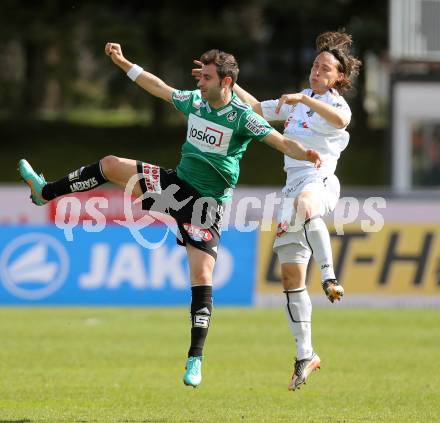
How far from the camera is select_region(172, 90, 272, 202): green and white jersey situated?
30.0 ft

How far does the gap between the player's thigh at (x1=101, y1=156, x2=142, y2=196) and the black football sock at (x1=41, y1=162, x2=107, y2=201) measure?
0.05 metres

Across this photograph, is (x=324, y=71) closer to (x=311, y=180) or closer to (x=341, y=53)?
(x=341, y=53)

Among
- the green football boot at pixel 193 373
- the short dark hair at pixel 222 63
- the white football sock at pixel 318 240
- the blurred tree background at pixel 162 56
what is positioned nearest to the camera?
the green football boot at pixel 193 373

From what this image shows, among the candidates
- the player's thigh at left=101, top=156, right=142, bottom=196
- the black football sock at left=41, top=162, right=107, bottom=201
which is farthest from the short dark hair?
the black football sock at left=41, top=162, right=107, bottom=201

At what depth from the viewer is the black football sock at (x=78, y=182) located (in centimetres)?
938

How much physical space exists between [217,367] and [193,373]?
3829 mm

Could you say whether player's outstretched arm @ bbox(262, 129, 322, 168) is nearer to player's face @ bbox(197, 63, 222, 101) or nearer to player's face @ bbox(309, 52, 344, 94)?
player's face @ bbox(197, 63, 222, 101)

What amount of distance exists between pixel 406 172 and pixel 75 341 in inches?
496

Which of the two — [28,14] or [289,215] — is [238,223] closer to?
[289,215]

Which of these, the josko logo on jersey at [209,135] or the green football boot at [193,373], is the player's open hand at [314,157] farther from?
the green football boot at [193,373]

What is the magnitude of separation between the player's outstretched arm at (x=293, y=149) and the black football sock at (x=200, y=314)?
132 cm

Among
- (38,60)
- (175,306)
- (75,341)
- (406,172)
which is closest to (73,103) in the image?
(38,60)

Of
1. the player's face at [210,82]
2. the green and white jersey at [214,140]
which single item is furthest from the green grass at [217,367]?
the player's face at [210,82]

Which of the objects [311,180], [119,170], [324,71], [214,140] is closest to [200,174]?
[214,140]
